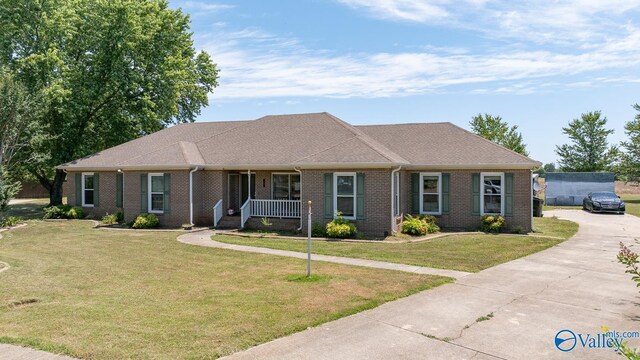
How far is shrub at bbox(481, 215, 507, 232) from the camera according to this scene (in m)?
18.4

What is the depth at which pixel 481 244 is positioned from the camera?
50.1 feet

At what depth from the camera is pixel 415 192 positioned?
797 inches

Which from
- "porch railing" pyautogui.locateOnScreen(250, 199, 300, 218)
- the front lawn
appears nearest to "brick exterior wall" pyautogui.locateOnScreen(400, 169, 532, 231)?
the front lawn

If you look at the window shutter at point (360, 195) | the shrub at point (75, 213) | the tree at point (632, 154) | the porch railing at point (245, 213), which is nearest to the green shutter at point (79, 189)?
the shrub at point (75, 213)

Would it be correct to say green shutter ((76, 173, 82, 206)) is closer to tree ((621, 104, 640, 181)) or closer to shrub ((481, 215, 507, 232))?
shrub ((481, 215, 507, 232))

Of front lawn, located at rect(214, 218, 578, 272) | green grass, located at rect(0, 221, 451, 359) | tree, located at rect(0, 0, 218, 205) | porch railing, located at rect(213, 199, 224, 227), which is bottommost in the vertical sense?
front lawn, located at rect(214, 218, 578, 272)

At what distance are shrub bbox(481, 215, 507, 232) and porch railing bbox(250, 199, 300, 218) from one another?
26.6 feet

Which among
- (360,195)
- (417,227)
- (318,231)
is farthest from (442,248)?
(318,231)

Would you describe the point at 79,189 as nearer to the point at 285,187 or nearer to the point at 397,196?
the point at 285,187

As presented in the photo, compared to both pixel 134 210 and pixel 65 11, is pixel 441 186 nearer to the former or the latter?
pixel 134 210

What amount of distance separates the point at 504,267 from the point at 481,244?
376cm

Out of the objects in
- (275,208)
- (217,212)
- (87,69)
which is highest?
(87,69)

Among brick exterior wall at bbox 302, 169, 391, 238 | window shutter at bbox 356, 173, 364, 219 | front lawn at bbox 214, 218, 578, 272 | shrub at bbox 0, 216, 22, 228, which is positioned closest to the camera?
front lawn at bbox 214, 218, 578, 272

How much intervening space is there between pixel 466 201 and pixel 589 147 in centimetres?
4059
